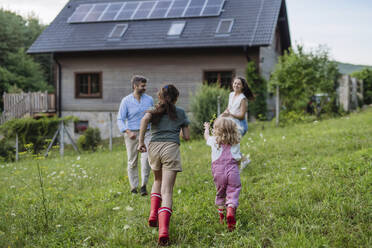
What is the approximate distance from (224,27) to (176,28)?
239 centimetres

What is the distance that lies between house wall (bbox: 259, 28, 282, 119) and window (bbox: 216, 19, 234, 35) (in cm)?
188

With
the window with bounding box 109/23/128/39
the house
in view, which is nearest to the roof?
the house

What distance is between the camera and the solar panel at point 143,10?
19.8 meters

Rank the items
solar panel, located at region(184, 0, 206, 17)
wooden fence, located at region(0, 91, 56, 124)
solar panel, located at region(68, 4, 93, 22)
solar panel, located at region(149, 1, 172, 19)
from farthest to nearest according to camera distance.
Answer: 1. solar panel, located at region(68, 4, 93, 22)
2. solar panel, located at region(149, 1, 172, 19)
3. solar panel, located at region(184, 0, 206, 17)
4. wooden fence, located at region(0, 91, 56, 124)

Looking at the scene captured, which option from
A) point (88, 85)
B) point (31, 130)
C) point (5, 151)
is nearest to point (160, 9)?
point (88, 85)

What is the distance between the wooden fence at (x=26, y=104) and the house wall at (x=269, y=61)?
1090cm

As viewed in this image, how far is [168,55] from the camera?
61.3 feet

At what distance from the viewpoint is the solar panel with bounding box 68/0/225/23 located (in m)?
19.0

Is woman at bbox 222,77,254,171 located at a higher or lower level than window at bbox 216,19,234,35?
lower

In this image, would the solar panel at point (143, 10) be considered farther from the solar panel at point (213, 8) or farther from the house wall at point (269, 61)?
the house wall at point (269, 61)

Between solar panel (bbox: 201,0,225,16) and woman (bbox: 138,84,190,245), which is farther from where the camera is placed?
solar panel (bbox: 201,0,225,16)

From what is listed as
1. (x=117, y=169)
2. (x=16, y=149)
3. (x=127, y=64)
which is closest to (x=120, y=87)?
(x=127, y=64)

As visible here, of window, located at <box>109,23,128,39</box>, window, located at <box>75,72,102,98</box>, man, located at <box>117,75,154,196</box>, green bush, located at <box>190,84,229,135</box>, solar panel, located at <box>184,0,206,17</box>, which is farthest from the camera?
window, located at <box>75,72,102,98</box>

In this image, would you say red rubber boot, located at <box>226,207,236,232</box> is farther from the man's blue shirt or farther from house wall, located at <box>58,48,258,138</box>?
house wall, located at <box>58,48,258,138</box>
